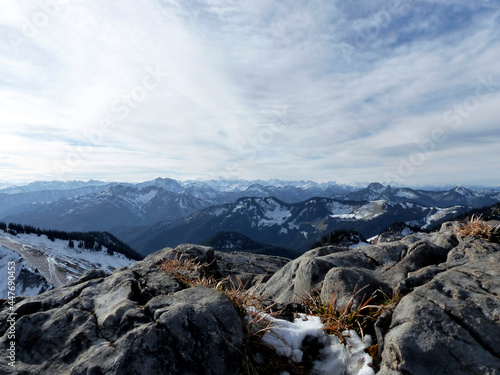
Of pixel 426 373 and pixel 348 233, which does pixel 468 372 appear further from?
pixel 348 233

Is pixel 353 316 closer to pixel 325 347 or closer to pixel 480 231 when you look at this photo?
pixel 325 347

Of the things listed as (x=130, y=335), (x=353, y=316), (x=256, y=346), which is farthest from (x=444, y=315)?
(x=130, y=335)

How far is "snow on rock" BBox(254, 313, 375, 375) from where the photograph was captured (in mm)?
5094

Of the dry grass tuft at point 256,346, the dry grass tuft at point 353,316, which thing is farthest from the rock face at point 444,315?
the dry grass tuft at point 256,346

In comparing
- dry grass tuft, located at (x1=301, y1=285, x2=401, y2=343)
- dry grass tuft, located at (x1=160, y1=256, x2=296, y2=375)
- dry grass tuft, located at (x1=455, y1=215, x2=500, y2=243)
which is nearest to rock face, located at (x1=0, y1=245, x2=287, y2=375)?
dry grass tuft, located at (x1=160, y1=256, x2=296, y2=375)

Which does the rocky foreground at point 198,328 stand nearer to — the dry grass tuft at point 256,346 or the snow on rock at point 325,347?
the dry grass tuft at point 256,346

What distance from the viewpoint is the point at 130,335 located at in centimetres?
500

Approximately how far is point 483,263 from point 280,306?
5761 mm

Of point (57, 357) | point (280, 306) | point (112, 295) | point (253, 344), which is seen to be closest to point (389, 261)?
point (280, 306)

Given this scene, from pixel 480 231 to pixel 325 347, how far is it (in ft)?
24.7

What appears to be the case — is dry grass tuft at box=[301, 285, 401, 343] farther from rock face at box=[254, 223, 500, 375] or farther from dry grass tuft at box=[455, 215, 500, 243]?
dry grass tuft at box=[455, 215, 500, 243]

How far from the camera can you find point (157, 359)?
4.68 meters

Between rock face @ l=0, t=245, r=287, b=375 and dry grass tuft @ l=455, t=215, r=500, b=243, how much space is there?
885cm

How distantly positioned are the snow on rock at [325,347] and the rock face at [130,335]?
103 cm
